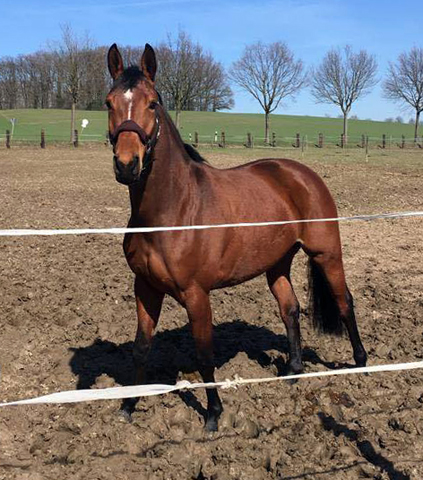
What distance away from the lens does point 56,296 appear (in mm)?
6309

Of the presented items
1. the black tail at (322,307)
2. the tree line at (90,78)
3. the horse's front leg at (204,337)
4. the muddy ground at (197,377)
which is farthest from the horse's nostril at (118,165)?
the tree line at (90,78)

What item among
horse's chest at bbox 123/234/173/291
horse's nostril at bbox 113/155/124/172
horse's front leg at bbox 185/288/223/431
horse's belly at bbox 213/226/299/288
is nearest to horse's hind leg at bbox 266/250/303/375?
horse's belly at bbox 213/226/299/288

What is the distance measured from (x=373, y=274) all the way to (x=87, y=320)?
12.4 feet

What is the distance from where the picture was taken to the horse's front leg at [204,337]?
3.75m

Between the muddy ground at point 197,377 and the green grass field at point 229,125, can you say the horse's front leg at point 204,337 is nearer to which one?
the muddy ground at point 197,377

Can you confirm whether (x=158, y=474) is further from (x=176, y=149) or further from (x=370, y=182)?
(x=370, y=182)

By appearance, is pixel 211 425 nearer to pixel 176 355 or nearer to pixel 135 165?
pixel 176 355

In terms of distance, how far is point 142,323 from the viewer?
4.09 m

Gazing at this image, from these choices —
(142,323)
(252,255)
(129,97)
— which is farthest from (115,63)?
(142,323)

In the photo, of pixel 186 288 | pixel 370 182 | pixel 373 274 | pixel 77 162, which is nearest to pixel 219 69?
pixel 77 162

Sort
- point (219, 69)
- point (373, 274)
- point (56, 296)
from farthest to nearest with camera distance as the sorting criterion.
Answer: point (219, 69), point (373, 274), point (56, 296)

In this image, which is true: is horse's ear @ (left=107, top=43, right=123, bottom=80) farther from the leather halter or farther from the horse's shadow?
the horse's shadow

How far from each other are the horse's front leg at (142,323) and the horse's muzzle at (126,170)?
103 centimetres

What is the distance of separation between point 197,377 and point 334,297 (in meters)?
1.36
